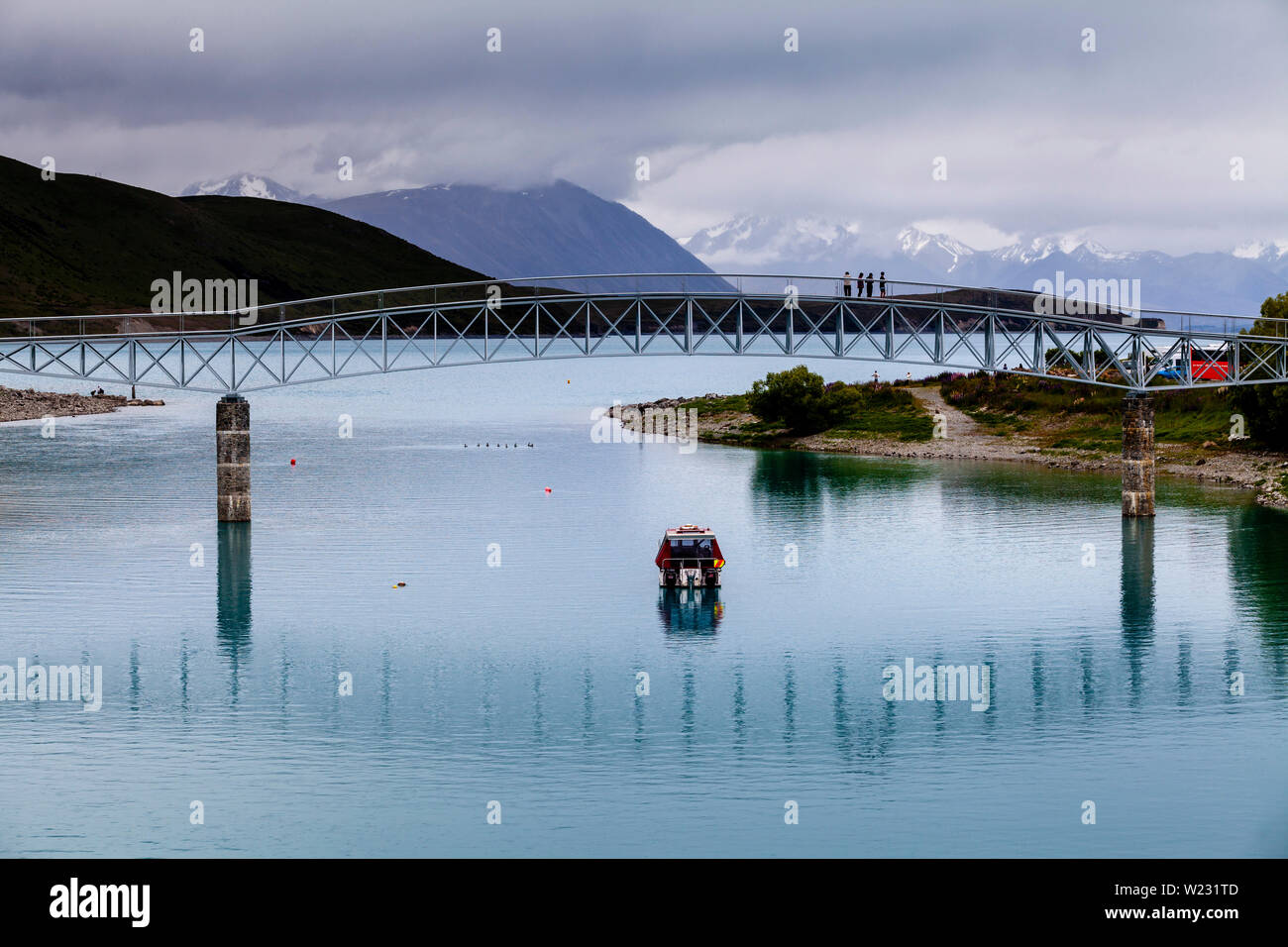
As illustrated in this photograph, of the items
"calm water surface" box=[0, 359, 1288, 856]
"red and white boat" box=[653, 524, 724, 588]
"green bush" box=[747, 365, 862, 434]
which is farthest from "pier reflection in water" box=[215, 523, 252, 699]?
"green bush" box=[747, 365, 862, 434]

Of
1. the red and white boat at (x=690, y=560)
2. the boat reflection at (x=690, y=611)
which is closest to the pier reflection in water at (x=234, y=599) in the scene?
the boat reflection at (x=690, y=611)

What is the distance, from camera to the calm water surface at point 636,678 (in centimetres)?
3628

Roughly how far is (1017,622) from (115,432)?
128747 millimetres

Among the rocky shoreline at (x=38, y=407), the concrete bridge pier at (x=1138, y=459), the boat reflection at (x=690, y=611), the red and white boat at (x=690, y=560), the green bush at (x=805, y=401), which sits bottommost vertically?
the boat reflection at (x=690, y=611)

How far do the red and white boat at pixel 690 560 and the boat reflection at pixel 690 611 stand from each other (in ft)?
1.44

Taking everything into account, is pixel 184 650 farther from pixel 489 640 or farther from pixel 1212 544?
pixel 1212 544

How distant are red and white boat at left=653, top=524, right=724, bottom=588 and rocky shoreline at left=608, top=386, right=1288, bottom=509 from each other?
48127 mm

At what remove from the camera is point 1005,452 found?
13088cm

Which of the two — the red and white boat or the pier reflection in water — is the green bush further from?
the red and white boat

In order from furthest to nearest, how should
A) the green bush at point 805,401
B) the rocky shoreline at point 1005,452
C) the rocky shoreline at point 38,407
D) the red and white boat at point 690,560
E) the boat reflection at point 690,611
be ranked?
the rocky shoreline at point 38,407, the green bush at point 805,401, the rocky shoreline at point 1005,452, the red and white boat at point 690,560, the boat reflection at point 690,611

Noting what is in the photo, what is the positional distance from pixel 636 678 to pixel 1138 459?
174 feet

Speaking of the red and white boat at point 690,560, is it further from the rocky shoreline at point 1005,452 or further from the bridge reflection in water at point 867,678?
the rocky shoreline at point 1005,452

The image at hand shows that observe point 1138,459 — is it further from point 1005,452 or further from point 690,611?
point 690,611
